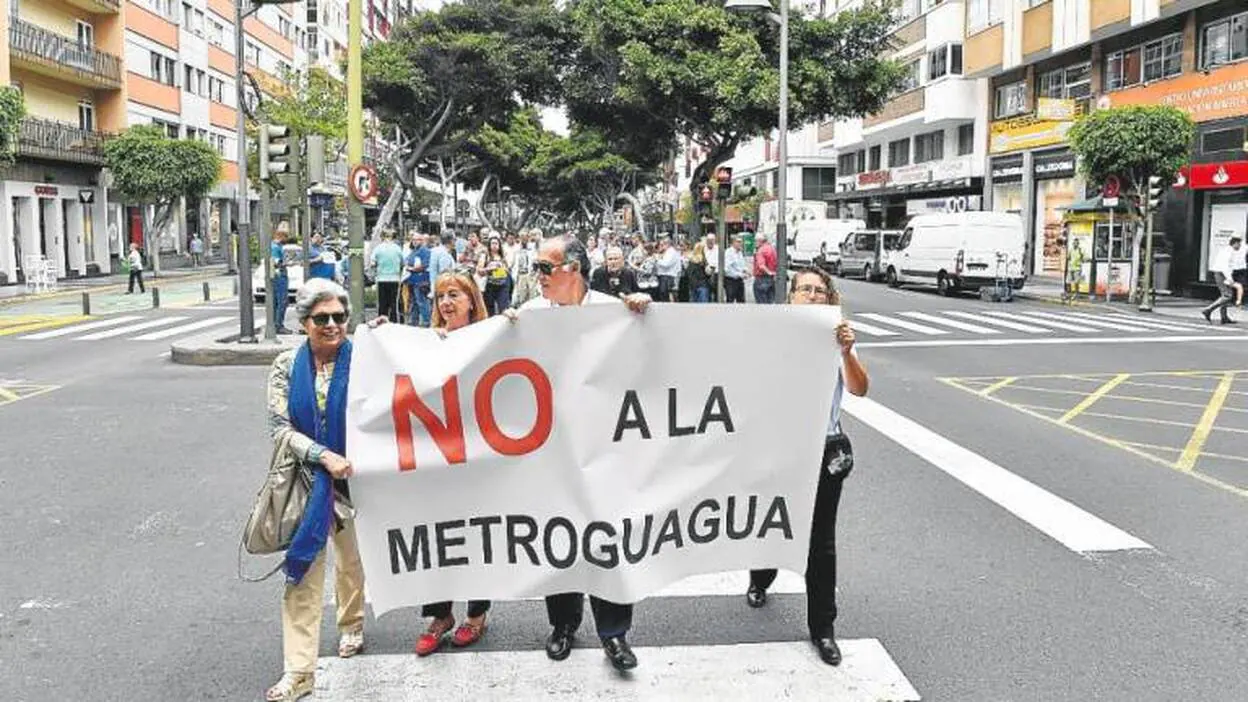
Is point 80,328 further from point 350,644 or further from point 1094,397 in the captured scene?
point 350,644

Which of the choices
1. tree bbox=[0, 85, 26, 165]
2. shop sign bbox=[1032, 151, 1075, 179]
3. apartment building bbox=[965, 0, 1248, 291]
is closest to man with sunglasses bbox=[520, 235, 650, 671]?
apartment building bbox=[965, 0, 1248, 291]

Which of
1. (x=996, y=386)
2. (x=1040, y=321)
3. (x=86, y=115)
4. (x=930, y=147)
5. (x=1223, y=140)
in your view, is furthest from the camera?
(x=930, y=147)

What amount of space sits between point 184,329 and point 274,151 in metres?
6.24

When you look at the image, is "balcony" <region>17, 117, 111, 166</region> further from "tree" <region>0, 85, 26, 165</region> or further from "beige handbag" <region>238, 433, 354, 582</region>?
"beige handbag" <region>238, 433, 354, 582</region>

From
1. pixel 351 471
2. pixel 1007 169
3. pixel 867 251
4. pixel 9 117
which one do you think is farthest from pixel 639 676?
pixel 1007 169

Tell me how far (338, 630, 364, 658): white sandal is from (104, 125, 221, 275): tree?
38194mm

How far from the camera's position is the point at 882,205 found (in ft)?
169

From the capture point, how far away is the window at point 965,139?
40.8 metres

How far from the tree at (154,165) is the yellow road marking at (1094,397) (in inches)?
1347

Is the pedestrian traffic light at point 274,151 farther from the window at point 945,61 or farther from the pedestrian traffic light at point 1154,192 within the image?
the window at point 945,61

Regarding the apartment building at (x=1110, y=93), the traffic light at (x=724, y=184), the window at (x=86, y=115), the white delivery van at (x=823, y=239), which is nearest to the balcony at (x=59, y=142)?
the window at (x=86, y=115)

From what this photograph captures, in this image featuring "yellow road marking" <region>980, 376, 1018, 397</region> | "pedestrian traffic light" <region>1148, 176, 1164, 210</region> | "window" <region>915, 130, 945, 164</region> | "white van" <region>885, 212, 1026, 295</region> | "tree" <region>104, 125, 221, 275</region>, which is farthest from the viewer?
"window" <region>915, 130, 945, 164</region>

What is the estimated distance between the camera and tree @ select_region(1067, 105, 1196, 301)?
24.5 meters

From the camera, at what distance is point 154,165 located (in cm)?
4041
